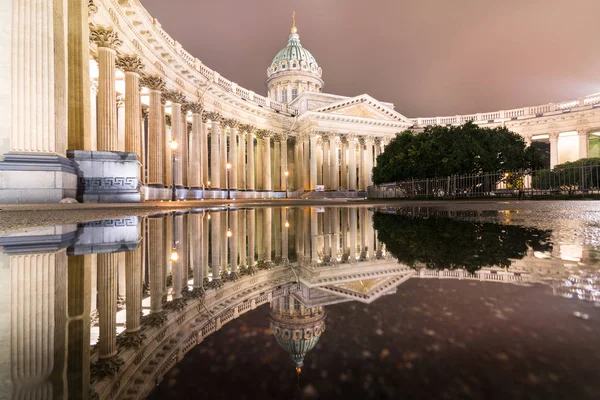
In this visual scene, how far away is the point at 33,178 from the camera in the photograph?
8.89m

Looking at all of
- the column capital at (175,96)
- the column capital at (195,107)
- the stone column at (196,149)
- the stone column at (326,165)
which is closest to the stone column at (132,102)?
the column capital at (175,96)

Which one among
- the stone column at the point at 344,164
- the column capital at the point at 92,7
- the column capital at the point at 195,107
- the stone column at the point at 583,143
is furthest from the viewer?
the stone column at the point at 344,164

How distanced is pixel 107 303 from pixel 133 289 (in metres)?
0.29

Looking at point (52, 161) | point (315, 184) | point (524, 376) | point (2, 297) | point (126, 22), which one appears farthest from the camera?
point (315, 184)

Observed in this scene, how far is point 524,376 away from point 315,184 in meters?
43.2

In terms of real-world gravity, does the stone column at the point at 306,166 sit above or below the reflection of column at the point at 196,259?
above

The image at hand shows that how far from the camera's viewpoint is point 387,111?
47.5m

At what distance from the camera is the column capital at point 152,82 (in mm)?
20984

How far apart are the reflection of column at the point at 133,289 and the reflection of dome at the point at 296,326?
591mm

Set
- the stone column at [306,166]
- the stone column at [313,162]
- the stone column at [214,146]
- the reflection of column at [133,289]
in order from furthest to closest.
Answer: the stone column at [306,166]
the stone column at [313,162]
the stone column at [214,146]
the reflection of column at [133,289]

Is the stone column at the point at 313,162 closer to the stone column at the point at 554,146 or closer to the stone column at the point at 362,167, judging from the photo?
the stone column at the point at 362,167

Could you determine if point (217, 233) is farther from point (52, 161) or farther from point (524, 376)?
point (52, 161)

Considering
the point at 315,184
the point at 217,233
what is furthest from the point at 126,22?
the point at 315,184

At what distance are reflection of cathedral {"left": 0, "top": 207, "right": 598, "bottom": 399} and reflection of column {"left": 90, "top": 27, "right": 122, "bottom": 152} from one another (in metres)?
14.1
